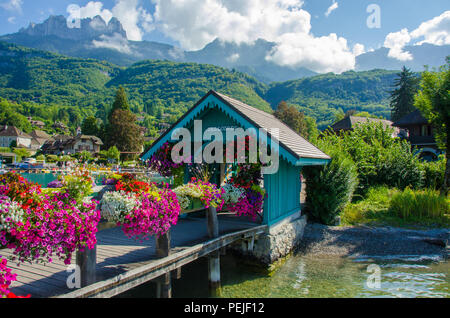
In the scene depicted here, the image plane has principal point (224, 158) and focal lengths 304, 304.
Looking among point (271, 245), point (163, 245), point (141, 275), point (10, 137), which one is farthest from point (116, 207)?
point (10, 137)

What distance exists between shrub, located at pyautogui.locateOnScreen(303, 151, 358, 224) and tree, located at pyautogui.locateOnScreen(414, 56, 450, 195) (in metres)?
5.96

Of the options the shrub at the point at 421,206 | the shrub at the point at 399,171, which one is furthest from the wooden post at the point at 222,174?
the shrub at the point at 399,171

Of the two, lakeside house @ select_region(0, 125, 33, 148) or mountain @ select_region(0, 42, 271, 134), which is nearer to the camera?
lakeside house @ select_region(0, 125, 33, 148)

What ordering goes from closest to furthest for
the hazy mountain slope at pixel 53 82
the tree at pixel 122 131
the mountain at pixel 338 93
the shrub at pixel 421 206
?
the shrub at pixel 421 206
the tree at pixel 122 131
the mountain at pixel 338 93
the hazy mountain slope at pixel 53 82

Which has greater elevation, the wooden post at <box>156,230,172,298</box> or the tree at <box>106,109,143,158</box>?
the tree at <box>106,109,143,158</box>

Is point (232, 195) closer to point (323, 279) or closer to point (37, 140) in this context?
point (323, 279)

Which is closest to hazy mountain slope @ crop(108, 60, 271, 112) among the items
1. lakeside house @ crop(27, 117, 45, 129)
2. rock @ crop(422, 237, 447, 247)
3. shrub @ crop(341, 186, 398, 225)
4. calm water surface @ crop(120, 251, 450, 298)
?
lakeside house @ crop(27, 117, 45, 129)

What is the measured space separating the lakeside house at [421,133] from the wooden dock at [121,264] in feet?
99.7

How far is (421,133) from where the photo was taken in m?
32.1

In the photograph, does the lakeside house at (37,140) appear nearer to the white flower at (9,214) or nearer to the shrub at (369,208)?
the shrub at (369,208)

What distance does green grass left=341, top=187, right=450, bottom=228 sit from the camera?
12438mm

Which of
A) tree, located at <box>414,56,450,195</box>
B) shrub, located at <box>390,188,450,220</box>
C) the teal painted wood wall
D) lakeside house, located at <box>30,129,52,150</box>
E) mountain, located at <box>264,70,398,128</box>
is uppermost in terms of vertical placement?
mountain, located at <box>264,70,398,128</box>

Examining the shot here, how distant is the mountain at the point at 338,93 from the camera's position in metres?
112

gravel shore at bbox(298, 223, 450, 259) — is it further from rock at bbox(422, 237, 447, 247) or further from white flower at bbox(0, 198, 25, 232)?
white flower at bbox(0, 198, 25, 232)
